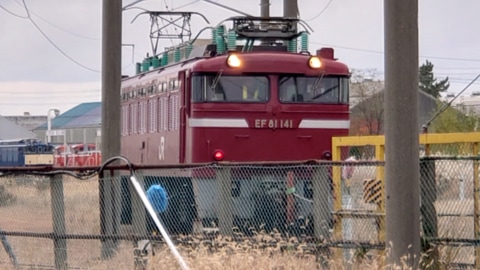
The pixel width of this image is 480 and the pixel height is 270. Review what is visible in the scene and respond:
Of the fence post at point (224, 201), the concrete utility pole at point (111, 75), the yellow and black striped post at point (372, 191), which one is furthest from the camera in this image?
the concrete utility pole at point (111, 75)

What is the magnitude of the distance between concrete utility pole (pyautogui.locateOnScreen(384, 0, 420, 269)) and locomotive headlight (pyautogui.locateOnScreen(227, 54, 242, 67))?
7093mm

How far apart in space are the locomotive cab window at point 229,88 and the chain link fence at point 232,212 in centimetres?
294

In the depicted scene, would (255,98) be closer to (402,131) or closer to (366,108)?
(402,131)

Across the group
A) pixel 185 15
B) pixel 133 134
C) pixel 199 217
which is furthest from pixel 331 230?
pixel 185 15

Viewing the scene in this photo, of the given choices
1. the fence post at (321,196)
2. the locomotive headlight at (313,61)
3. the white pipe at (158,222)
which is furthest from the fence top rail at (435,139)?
the locomotive headlight at (313,61)

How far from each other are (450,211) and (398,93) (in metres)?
2.56

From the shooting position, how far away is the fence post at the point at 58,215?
40.9ft

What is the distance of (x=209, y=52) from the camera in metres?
17.1

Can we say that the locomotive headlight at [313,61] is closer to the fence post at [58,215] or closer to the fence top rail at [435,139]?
the fence top rail at [435,139]

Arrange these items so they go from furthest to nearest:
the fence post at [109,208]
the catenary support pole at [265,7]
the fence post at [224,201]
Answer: the catenary support pole at [265,7]
the fence post at [109,208]
the fence post at [224,201]

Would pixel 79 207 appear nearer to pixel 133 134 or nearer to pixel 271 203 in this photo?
pixel 271 203

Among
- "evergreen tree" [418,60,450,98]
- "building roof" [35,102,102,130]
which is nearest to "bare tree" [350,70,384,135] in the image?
"evergreen tree" [418,60,450,98]

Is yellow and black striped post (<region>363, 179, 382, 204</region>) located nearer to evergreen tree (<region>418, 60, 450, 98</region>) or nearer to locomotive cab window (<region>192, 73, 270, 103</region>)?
locomotive cab window (<region>192, 73, 270, 103</region>)

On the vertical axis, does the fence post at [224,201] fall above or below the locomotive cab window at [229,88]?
below
